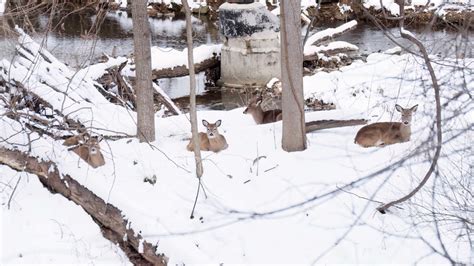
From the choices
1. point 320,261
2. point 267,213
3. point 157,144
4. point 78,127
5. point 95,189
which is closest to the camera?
point 320,261

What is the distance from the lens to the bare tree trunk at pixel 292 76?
716cm

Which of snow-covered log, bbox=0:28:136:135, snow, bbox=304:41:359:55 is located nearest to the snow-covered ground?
snow-covered log, bbox=0:28:136:135

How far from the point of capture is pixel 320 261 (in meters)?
5.54

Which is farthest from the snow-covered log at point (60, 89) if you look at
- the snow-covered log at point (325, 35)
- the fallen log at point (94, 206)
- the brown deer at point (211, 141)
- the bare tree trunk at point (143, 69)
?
the snow-covered log at point (325, 35)

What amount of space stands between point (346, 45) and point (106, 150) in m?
11.5

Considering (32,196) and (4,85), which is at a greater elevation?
(4,85)

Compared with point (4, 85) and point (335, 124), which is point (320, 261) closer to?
point (335, 124)

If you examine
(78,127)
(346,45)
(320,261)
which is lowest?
(346,45)

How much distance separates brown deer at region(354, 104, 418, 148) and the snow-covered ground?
0.62 feet

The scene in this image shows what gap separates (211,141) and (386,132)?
1999mm

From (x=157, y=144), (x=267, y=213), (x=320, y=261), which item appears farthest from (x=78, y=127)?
(x=320, y=261)

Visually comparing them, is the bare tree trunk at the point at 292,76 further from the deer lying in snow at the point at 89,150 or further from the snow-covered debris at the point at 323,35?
the snow-covered debris at the point at 323,35

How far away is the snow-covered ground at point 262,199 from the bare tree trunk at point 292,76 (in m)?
0.18

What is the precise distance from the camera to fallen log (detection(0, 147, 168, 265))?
5.89 m
